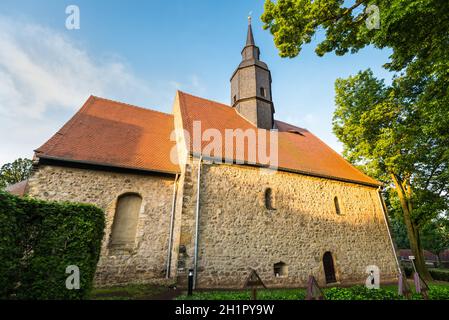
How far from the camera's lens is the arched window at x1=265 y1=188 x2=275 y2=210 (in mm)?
9530

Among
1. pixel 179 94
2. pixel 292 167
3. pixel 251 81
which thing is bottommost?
pixel 292 167

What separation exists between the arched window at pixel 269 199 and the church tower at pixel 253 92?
4.66m

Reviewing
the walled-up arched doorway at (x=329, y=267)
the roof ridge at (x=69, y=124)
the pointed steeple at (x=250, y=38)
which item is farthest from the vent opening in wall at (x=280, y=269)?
the pointed steeple at (x=250, y=38)

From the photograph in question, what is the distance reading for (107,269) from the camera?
7.38m

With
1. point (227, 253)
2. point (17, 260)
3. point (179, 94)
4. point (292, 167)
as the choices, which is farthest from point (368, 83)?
point (17, 260)

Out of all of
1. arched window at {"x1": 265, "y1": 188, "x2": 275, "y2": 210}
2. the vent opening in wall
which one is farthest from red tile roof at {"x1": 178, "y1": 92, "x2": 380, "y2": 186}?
the vent opening in wall

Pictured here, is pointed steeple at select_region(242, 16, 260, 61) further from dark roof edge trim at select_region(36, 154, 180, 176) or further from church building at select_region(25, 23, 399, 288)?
dark roof edge trim at select_region(36, 154, 180, 176)

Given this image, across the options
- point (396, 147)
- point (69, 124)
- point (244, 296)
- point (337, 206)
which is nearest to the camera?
point (244, 296)

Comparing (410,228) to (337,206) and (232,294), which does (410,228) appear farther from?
(232,294)

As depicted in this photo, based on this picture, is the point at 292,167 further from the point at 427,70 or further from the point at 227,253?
the point at 427,70

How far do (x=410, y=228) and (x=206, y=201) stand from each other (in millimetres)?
12482

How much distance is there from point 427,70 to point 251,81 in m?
8.42

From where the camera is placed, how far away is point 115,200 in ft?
26.9

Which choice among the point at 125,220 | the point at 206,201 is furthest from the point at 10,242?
the point at 206,201
